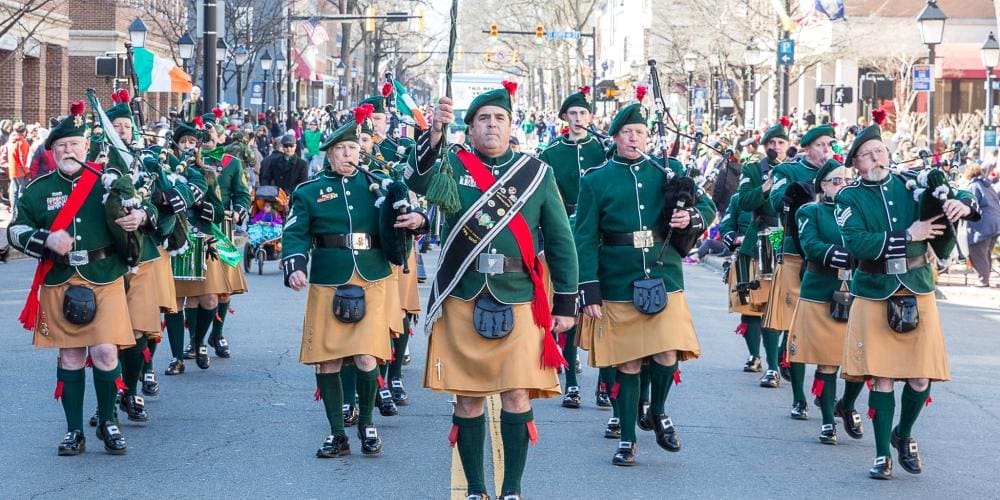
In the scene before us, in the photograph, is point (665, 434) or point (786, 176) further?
point (786, 176)

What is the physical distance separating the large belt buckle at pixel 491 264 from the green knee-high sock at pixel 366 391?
1758mm

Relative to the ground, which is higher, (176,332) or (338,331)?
(338,331)

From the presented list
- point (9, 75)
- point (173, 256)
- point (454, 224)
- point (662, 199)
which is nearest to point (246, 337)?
point (173, 256)

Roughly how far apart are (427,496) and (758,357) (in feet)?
17.0

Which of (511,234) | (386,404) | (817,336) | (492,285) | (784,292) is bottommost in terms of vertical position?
(386,404)

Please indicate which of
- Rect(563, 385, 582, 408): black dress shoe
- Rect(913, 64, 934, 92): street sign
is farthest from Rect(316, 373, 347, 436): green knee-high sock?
Rect(913, 64, 934, 92): street sign

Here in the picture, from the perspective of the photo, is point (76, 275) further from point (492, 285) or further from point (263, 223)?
point (263, 223)

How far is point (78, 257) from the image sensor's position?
825 cm

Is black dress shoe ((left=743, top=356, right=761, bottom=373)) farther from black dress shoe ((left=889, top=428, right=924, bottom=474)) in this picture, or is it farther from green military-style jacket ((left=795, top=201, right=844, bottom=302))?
black dress shoe ((left=889, top=428, right=924, bottom=474))

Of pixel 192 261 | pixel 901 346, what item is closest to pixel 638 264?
pixel 901 346

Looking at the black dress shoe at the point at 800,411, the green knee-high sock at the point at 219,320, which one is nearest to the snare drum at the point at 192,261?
the green knee-high sock at the point at 219,320

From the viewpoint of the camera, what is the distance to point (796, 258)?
10359 millimetres

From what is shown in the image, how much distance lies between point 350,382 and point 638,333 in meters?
1.83

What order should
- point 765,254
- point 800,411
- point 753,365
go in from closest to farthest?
point 800,411 < point 765,254 < point 753,365
